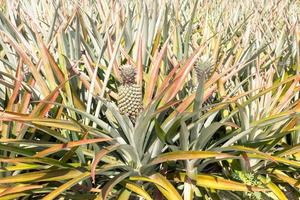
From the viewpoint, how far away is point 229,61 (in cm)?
171

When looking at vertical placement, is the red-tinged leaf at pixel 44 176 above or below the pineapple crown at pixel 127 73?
below

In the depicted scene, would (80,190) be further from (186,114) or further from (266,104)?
(266,104)

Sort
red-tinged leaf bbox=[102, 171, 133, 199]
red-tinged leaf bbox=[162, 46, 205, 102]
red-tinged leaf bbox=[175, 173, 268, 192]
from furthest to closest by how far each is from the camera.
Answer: red-tinged leaf bbox=[162, 46, 205, 102], red-tinged leaf bbox=[175, 173, 268, 192], red-tinged leaf bbox=[102, 171, 133, 199]

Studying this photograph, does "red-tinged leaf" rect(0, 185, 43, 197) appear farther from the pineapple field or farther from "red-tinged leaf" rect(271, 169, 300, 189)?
"red-tinged leaf" rect(271, 169, 300, 189)

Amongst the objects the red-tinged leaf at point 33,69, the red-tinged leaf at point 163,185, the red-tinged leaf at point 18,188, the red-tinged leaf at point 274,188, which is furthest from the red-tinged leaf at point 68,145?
the red-tinged leaf at point 274,188

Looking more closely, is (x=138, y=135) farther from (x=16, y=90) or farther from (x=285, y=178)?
(x=285, y=178)

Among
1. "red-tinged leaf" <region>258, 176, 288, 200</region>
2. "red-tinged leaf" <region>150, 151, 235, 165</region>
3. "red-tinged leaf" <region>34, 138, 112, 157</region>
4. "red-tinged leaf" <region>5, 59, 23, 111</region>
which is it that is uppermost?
"red-tinged leaf" <region>5, 59, 23, 111</region>

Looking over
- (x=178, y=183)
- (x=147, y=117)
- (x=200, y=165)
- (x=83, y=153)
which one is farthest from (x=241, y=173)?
(x=83, y=153)

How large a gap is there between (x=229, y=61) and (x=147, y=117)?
0.68 metres

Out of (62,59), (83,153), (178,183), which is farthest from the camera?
(62,59)

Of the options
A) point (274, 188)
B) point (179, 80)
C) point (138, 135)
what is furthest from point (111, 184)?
point (274, 188)

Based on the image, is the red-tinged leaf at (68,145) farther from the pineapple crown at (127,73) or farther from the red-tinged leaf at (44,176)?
the pineapple crown at (127,73)

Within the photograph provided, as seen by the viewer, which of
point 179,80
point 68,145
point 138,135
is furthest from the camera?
point 179,80

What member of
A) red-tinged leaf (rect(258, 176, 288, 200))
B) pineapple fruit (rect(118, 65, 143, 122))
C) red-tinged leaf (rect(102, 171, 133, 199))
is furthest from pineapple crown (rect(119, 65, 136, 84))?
red-tinged leaf (rect(258, 176, 288, 200))
